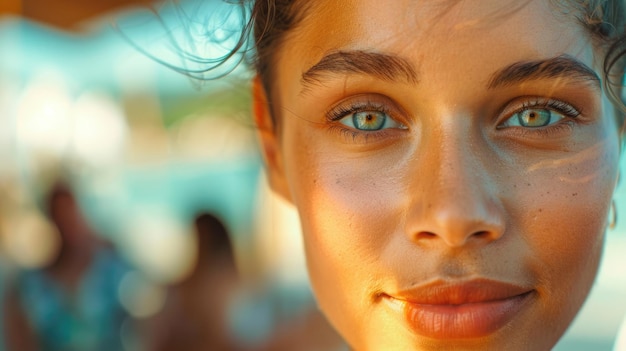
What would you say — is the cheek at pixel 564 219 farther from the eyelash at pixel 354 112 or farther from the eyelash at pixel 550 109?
the eyelash at pixel 354 112

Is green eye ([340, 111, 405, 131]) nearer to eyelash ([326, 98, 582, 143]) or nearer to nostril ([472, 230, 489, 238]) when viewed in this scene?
eyelash ([326, 98, 582, 143])

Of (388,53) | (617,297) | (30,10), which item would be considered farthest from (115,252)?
(388,53)

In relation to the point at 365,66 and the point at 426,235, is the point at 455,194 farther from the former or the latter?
the point at 365,66

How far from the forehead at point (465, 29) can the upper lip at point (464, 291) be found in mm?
268

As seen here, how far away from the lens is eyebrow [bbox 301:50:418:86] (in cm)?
90

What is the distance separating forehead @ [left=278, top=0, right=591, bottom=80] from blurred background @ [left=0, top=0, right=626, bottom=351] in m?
0.65

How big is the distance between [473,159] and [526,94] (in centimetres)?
13

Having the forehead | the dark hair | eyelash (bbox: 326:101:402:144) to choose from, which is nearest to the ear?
the dark hair

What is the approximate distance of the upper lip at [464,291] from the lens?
2.85 ft

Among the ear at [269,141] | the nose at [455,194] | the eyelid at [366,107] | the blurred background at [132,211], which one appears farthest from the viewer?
the blurred background at [132,211]

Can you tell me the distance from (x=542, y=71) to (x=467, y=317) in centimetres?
32

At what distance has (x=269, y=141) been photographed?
1.26 meters

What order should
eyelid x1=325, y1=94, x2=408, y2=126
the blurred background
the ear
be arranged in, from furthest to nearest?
the blurred background, the ear, eyelid x1=325, y1=94, x2=408, y2=126

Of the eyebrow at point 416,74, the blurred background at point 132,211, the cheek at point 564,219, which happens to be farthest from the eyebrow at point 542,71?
the blurred background at point 132,211
